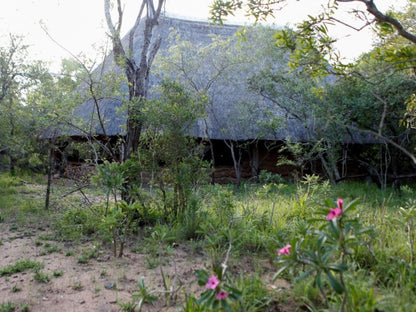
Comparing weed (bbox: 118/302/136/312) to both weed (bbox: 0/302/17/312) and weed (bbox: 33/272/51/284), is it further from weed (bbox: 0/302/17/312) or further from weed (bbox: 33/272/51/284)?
weed (bbox: 33/272/51/284)

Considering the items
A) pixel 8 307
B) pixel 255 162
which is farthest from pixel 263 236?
pixel 255 162

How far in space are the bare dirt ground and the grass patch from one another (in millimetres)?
50

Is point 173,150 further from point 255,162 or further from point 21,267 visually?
point 255,162

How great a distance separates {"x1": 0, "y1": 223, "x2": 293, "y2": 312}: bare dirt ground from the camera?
221 cm

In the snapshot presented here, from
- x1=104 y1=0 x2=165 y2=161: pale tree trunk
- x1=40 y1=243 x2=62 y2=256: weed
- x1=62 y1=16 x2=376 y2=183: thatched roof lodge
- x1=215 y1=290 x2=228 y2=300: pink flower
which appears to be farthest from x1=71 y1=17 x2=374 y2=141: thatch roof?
x1=215 y1=290 x2=228 y2=300: pink flower

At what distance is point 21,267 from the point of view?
283cm

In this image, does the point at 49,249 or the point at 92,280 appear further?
the point at 49,249

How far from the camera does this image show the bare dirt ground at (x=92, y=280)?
2.21 m

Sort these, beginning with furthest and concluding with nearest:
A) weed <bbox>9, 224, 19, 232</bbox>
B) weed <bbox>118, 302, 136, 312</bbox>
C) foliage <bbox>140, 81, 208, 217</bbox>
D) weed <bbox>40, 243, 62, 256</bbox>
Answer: weed <bbox>9, 224, 19, 232</bbox>
foliage <bbox>140, 81, 208, 217</bbox>
weed <bbox>40, 243, 62, 256</bbox>
weed <bbox>118, 302, 136, 312</bbox>

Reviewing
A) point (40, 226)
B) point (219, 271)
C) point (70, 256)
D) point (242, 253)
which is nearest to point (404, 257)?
point (242, 253)

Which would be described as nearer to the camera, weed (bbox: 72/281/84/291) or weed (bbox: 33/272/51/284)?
weed (bbox: 72/281/84/291)

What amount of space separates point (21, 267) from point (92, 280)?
721 mm

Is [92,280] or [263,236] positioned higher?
[263,236]

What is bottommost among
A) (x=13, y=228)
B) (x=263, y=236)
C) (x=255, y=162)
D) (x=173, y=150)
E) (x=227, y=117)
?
(x=13, y=228)
